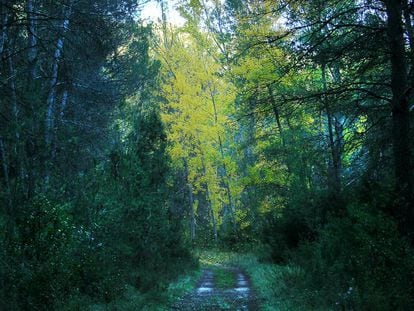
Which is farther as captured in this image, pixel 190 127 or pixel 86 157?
pixel 190 127

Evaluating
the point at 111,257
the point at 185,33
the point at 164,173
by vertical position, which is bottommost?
the point at 111,257

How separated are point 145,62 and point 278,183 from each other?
7.94m


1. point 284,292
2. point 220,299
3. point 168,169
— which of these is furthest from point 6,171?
point 168,169

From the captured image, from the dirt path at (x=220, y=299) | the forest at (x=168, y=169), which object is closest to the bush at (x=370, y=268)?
the forest at (x=168, y=169)

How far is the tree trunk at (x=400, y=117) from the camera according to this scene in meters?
6.14

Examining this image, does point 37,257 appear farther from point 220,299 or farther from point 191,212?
point 191,212

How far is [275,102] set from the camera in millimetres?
7164

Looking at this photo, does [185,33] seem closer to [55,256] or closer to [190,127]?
[190,127]

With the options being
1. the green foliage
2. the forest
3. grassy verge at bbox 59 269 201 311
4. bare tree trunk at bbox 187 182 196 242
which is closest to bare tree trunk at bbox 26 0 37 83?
the forest

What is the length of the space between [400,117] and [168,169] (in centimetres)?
847

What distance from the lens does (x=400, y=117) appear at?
20.8 ft

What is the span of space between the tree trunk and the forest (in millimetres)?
20

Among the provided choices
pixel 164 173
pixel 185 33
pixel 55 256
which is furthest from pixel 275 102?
pixel 185 33

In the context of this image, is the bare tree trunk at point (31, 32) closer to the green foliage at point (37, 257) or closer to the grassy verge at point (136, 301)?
the green foliage at point (37, 257)
